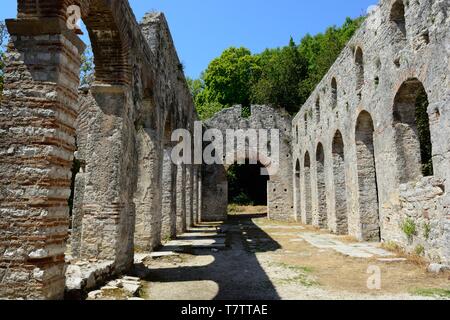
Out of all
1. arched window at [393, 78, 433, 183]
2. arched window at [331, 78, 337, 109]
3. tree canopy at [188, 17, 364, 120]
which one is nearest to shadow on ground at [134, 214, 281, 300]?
arched window at [393, 78, 433, 183]

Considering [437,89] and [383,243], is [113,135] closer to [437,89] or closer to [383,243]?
[437,89]

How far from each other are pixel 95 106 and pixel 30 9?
2.66 m

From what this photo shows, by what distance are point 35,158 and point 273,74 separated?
90.6 ft

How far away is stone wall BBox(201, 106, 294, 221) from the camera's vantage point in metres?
21.5

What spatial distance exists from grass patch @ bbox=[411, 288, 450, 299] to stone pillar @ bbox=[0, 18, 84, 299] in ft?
16.1

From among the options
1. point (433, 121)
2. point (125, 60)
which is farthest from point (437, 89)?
point (125, 60)

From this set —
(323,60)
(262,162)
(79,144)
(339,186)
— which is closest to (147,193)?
(79,144)

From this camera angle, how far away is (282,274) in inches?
272

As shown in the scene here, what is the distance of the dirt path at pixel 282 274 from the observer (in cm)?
552

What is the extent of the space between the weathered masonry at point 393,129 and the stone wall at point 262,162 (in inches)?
214

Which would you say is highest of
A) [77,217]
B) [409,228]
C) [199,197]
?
[199,197]

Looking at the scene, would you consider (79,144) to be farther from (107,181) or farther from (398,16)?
(398,16)
